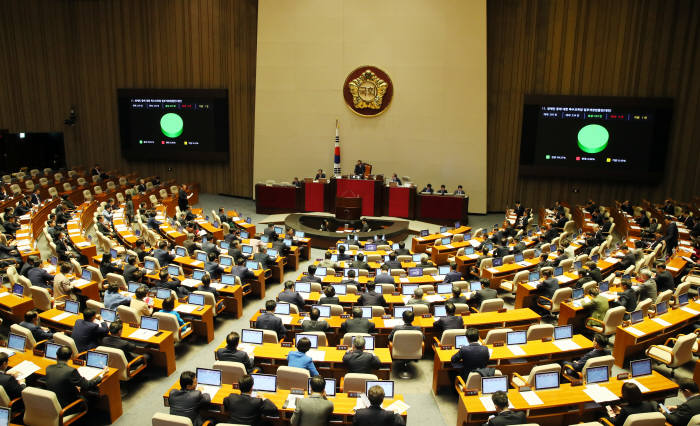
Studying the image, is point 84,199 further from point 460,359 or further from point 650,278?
point 650,278

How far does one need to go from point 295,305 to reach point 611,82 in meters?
16.6

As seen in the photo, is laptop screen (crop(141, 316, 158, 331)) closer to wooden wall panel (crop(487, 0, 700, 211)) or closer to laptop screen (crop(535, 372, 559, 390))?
laptop screen (crop(535, 372, 559, 390))

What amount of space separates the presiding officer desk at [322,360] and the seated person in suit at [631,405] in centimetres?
284

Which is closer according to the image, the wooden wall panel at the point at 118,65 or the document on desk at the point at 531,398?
the document on desk at the point at 531,398

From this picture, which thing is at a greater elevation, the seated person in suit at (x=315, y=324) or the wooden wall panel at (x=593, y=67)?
→ the wooden wall panel at (x=593, y=67)

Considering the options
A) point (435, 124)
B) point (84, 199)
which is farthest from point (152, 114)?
point (435, 124)

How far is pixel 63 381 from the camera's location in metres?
5.86

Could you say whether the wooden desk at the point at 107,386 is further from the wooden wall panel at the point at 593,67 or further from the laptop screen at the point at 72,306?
the wooden wall panel at the point at 593,67

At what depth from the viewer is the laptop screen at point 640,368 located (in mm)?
6348

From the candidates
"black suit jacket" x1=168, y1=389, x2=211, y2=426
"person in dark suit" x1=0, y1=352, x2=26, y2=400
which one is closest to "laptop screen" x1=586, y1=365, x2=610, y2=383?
"black suit jacket" x1=168, y1=389, x2=211, y2=426

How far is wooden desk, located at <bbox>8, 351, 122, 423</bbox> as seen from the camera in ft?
20.6

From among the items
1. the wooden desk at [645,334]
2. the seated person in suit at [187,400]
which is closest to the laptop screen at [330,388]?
the seated person in suit at [187,400]

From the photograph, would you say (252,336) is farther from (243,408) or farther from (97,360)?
(97,360)

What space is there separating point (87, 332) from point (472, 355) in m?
5.52
